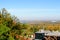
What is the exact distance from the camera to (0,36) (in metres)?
13.4

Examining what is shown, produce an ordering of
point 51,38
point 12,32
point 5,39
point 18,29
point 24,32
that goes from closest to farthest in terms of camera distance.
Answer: point 5,39
point 12,32
point 18,29
point 24,32
point 51,38

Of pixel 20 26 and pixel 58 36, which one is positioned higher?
pixel 20 26

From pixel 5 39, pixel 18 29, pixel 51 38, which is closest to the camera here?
pixel 5 39

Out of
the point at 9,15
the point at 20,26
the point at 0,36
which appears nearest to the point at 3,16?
the point at 9,15

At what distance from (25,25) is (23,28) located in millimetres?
452

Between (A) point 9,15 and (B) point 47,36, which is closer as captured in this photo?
(A) point 9,15

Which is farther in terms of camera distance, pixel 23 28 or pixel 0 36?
pixel 23 28

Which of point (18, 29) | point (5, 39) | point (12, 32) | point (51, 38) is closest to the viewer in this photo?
point (5, 39)

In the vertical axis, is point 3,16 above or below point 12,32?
above

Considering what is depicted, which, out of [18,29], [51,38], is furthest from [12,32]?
[51,38]

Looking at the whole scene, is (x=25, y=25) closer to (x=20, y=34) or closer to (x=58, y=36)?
(x=20, y=34)

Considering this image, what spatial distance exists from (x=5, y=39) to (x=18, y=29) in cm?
358

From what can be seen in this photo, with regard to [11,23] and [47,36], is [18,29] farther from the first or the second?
[47,36]

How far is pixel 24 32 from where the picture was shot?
17.9 meters
